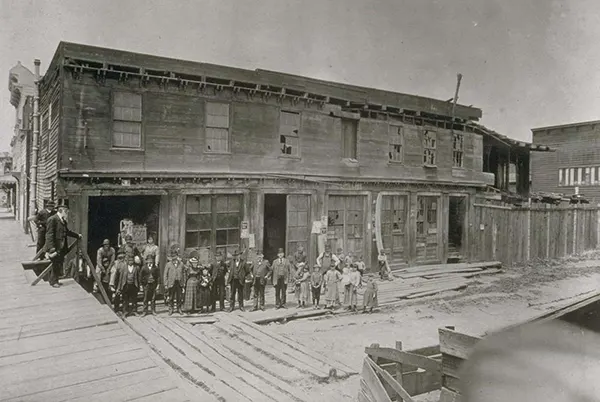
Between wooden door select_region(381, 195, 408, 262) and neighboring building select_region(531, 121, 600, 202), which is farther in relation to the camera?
neighboring building select_region(531, 121, 600, 202)

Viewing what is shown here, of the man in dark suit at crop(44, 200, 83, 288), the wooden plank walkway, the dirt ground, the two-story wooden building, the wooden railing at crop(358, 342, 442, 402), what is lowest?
the dirt ground

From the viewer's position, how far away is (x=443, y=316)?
459 inches

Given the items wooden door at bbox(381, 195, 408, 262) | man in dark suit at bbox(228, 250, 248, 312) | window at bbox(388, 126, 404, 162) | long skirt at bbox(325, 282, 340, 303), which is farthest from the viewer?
window at bbox(388, 126, 404, 162)

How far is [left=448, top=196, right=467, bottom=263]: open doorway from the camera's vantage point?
1967cm

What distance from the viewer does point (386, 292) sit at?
1373 centimetres

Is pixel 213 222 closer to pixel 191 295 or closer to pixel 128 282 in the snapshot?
pixel 191 295

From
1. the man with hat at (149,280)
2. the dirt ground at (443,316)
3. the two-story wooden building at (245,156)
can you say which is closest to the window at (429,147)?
the two-story wooden building at (245,156)

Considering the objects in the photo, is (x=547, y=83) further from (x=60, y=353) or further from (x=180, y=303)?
(x=180, y=303)

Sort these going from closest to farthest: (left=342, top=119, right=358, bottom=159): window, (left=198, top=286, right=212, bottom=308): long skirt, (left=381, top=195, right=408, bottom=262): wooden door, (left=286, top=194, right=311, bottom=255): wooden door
Result: (left=198, top=286, right=212, bottom=308): long skirt, (left=286, top=194, right=311, bottom=255): wooden door, (left=342, top=119, right=358, bottom=159): window, (left=381, top=195, right=408, bottom=262): wooden door

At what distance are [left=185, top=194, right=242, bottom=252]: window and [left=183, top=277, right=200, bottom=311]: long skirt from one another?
7.86 feet

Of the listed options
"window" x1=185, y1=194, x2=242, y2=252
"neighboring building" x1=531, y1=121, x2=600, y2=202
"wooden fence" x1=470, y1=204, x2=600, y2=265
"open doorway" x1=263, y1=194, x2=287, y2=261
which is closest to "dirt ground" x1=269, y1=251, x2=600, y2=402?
"wooden fence" x1=470, y1=204, x2=600, y2=265

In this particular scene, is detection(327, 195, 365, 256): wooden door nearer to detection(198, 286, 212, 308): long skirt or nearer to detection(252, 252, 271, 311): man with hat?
detection(252, 252, 271, 311): man with hat

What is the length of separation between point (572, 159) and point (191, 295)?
24.9m

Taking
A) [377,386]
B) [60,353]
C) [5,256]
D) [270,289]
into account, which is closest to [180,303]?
[270,289]
